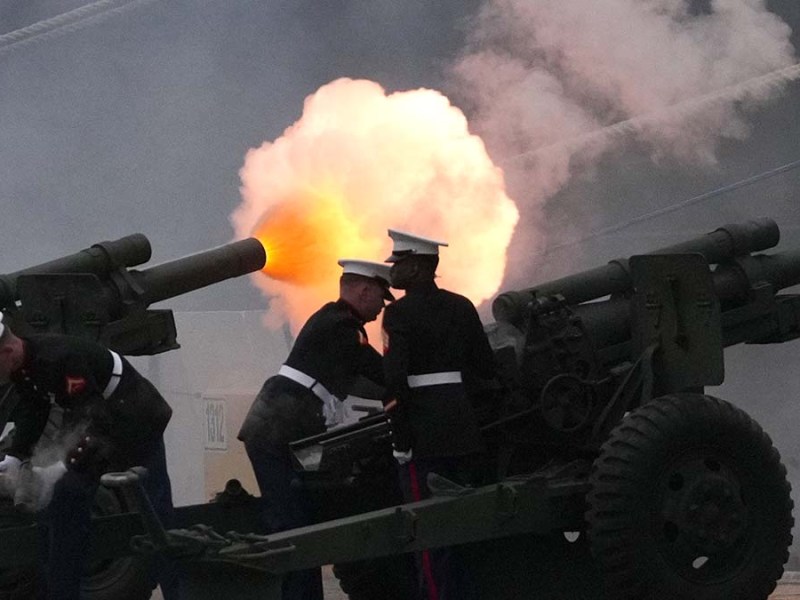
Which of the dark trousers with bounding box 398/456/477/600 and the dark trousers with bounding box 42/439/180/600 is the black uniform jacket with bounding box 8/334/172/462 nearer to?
the dark trousers with bounding box 42/439/180/600

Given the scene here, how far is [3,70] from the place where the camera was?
27.2 metres

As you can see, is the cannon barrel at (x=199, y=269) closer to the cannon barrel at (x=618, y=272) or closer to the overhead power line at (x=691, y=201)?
the cannon barrel at (x=618, y=272)

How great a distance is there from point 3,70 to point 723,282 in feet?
67.8

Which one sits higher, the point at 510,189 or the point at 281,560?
the point at 510,189

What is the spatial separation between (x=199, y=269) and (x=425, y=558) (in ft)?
9.19

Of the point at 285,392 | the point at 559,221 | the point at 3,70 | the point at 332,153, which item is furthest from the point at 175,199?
the point at 285,392

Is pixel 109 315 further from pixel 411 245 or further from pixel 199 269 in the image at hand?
pixel 411 245

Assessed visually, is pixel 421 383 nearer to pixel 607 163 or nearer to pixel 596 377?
pixel 596 377

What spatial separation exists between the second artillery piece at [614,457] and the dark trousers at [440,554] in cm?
17

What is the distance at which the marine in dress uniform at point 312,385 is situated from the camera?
775 centimetres

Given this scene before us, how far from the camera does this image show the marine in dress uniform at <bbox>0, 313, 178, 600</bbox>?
6.96 meters

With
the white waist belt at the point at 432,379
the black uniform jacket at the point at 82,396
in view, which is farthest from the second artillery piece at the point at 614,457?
the black uniform jacket at the point at 82,396

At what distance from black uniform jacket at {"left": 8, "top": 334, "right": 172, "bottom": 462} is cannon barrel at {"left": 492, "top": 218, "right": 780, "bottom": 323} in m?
1.55

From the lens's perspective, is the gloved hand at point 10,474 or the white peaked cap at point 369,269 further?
the white peaked cap at point 369,269
